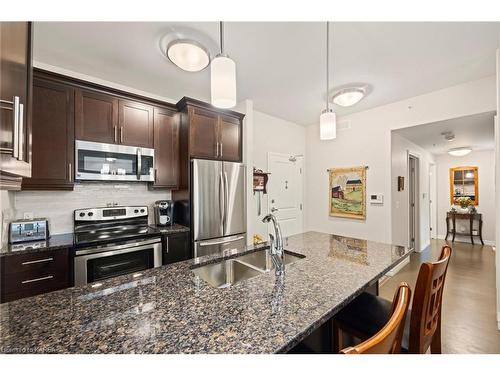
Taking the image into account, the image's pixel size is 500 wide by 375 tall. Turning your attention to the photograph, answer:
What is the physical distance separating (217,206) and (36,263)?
66.3 inches

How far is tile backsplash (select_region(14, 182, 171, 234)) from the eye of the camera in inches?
84.1

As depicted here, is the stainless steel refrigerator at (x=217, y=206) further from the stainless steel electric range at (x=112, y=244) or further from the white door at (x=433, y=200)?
the white door at (x=433, y=200)

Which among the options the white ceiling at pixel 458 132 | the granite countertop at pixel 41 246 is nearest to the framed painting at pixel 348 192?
the white ceiling at pixel 458 132

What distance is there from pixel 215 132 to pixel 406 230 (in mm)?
3722

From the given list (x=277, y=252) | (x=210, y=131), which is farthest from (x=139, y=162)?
(x=277, y=252)

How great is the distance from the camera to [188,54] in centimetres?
190

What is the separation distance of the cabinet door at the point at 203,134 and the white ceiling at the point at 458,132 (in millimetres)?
2800

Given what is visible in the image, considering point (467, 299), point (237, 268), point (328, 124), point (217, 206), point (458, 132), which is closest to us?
point (237, 268)

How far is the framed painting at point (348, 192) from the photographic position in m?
3.64

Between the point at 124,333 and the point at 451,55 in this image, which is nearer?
the point at 124,333

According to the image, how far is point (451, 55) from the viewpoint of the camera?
2145 mm

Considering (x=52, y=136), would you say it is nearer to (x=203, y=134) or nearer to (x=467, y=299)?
(x=203, y=134)
